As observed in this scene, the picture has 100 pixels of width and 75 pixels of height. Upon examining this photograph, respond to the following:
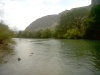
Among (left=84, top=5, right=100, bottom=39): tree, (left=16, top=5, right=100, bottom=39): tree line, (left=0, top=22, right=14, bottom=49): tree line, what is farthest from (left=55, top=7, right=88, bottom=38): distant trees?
(left=0, top=22, right=14, bottom=49): tree line

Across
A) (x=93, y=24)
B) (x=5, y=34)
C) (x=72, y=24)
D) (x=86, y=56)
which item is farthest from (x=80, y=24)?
(x=86, y=56)

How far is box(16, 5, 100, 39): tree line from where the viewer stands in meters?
91.4

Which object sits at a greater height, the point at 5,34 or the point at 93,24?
the point at 93,24

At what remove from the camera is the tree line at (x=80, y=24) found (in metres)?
91.4

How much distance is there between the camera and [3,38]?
177 feet

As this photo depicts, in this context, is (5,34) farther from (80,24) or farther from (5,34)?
Answer: (80,24)

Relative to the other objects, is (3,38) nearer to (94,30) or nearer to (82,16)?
(94,30)

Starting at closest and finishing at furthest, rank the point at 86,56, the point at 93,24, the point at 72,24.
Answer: the point at 86,56 < the point at 93,24 < the point at 72,24

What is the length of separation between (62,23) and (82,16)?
15.3 m

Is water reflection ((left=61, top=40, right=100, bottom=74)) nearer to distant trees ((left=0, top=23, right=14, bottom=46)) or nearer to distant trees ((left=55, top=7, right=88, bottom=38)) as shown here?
distant trees ((left=0, top=23, right=14, bottom=46))

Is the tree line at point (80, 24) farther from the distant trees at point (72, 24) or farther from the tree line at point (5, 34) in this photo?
the tree line at point (5, 34)

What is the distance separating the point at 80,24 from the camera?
109438mm

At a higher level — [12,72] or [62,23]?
[62,23]

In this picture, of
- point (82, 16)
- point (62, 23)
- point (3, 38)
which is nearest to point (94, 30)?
point (82, 16)
